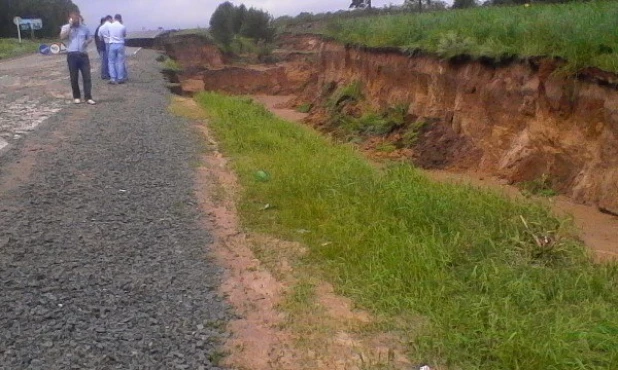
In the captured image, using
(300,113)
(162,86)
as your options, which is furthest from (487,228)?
(300,113)

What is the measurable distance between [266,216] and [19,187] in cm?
258

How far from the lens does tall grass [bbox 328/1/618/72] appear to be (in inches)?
413

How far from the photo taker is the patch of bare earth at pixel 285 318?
421 cm

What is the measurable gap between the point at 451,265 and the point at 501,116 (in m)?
7.65

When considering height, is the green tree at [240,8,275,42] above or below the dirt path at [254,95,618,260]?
above

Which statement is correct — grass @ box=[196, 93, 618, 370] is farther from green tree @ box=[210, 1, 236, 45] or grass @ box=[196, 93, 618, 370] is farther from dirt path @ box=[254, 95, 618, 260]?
green tree @ box=[210, 1, 236, 45]

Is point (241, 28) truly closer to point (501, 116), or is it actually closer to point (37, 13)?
point (37, 13)

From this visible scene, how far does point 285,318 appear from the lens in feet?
15.6

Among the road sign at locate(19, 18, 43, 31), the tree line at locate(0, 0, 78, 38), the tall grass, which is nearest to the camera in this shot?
the tall grass

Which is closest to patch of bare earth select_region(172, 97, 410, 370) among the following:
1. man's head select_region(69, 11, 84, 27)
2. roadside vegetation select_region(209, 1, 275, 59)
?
man's head select_region(69, 11, 84, 27)

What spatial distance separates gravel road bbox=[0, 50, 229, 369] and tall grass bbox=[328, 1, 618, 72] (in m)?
5.59

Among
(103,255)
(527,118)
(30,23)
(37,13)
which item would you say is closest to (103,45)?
(527,118)

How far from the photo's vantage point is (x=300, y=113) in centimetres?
2409

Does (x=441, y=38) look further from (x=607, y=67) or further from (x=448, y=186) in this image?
(x=448, y=186)
